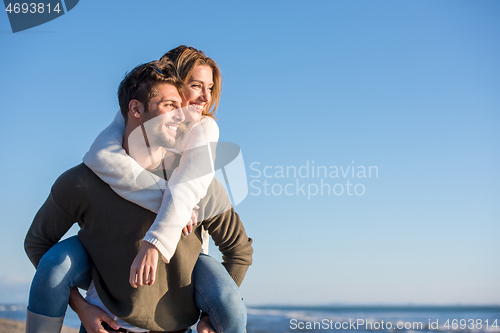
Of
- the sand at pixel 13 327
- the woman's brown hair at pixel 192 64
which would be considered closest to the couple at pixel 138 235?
the woman's brown hair at pixel 192 64

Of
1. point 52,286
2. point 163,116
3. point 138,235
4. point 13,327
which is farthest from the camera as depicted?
point 13,327

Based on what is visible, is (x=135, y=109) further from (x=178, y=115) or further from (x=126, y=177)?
(x=126, y=177)

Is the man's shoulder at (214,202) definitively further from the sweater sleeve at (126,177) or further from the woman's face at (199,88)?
the woman's face at (199,88)

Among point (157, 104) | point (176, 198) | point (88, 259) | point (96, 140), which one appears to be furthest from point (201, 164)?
point (88, 259)

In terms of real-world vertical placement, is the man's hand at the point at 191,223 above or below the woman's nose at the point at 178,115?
below

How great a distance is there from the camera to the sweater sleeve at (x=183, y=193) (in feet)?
5.65

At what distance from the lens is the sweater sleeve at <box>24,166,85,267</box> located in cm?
187

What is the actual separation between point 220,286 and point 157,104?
93 centimetres

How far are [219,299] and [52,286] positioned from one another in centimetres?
73

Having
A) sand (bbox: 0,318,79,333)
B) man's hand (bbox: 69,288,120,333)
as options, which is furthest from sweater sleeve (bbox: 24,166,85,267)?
sand (bbox: 0,318,79,333)

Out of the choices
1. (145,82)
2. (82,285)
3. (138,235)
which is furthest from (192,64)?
(82,285)

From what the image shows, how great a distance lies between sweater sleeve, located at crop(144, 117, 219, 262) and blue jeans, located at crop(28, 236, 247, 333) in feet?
1.03

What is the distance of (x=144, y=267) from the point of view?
5.48 feet

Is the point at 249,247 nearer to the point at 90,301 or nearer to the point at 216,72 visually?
the point at 90,301
